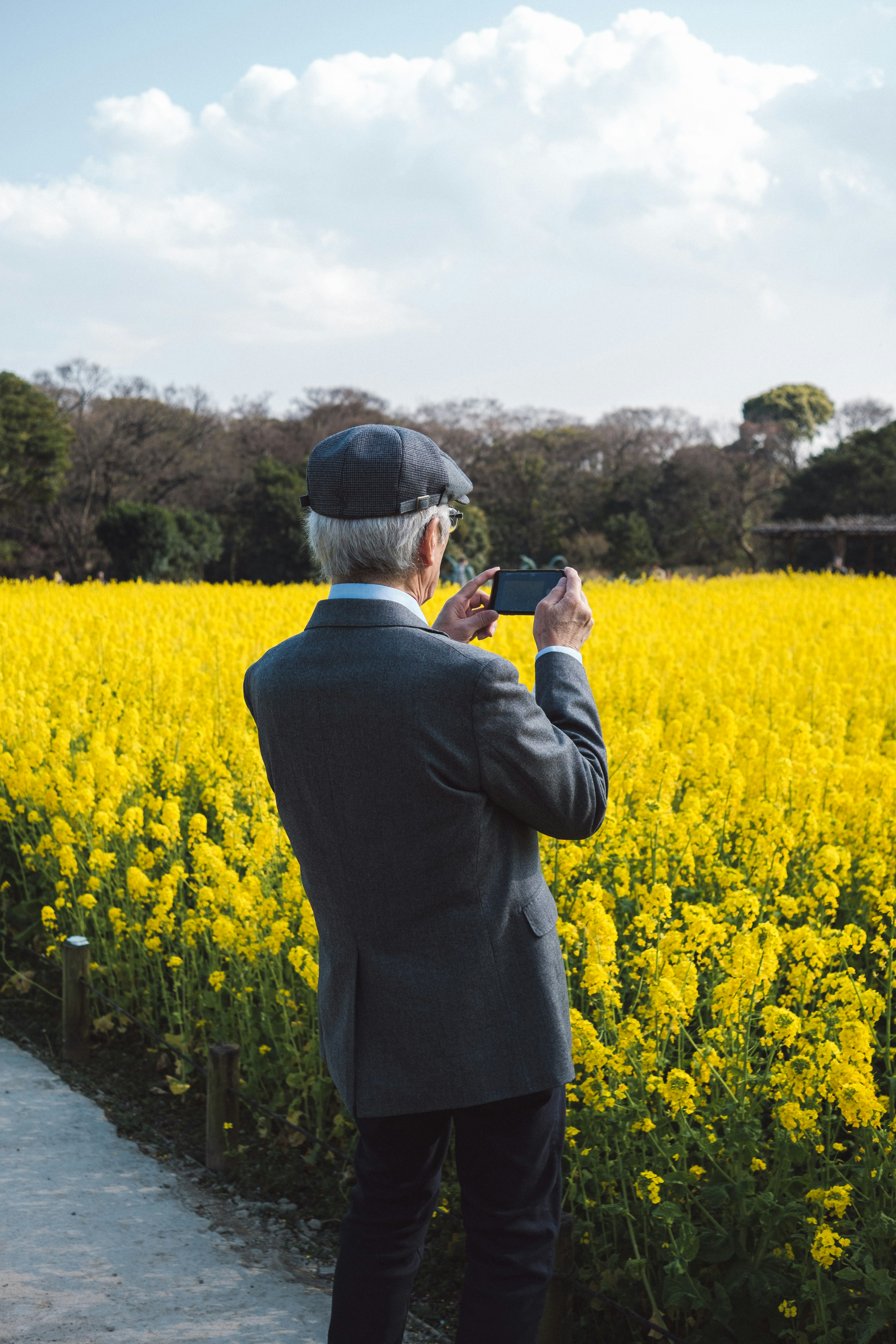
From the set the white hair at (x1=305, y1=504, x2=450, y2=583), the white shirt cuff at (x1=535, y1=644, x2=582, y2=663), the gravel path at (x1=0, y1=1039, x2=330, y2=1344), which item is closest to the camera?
the white hair at (x1=305, y1=504, x2=450, y2=583)

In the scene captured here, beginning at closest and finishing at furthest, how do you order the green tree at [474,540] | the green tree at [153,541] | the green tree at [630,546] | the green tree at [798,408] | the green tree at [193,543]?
the green tree at [153,541] < the green tree at [193,543] < the green tree at [474,540] < the green tree at [630,546] < the green tree at [798,408]

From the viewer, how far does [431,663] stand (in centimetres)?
160

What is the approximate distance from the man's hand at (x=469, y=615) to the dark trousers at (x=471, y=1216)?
826mm

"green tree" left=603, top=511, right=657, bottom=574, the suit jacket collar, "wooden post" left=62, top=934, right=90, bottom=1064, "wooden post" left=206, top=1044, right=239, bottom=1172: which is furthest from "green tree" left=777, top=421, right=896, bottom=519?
the suit jacket collar

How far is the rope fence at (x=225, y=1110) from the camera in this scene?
237 centimetres

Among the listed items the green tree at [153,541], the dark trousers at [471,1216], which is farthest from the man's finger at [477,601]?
the green tree at [153,541]

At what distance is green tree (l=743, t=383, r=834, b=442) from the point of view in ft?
166

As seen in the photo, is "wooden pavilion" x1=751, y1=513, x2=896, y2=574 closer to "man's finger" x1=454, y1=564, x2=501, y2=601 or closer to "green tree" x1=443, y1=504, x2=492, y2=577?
"green tree" x1=443, y1=504, x2=492, y2=577

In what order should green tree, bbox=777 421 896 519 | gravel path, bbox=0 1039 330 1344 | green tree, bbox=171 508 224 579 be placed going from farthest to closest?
green tree, bbox=777 421 896 519
green tree, bbox=171 508 224 579
gravel path, bbox=0 1039 330 1344

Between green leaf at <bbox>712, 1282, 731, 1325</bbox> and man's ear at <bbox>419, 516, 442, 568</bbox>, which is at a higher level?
man's ear at <bbox>419, 516, 442, 568</bbox>

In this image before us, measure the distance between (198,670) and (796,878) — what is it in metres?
5.31

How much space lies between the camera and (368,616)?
1689mm

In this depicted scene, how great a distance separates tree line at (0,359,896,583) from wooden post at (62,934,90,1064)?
18.8m

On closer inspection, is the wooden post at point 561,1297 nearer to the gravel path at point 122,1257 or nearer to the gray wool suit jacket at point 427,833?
the gravel path at point 122,1257
